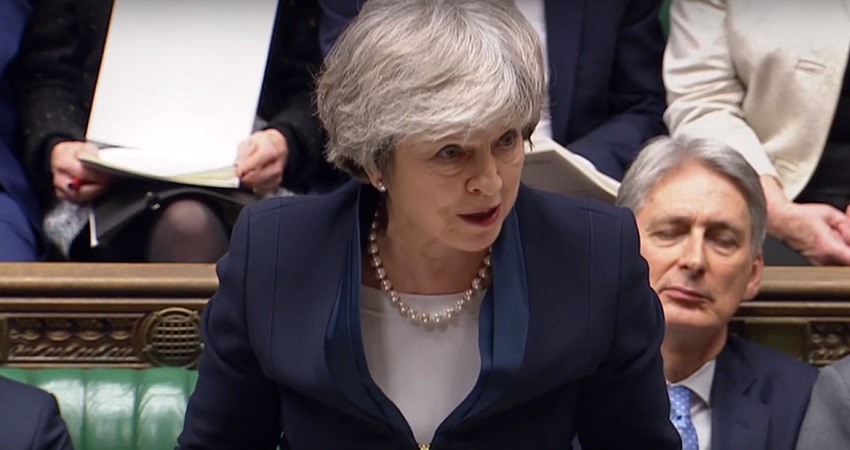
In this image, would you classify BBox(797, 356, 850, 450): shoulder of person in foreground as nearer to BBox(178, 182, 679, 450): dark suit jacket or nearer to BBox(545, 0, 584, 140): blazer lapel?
BBox(178, 182, 679, 450): dark suit jacket

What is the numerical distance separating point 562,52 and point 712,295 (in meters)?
0.62

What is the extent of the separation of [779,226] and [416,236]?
92 centimetres

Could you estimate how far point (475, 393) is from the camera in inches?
49.1

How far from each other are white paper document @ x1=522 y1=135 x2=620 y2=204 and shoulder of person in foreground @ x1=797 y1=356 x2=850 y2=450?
436 millimetres

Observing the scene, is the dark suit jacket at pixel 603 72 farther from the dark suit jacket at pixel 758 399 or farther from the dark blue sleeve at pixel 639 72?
the dark suit jacket at pixel 758 399

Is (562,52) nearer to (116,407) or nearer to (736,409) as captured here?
(736,409)

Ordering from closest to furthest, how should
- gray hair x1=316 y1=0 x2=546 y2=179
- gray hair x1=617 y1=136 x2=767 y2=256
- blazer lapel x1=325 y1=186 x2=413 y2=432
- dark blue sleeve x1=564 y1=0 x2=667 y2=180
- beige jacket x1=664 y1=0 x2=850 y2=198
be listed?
gray hair x1=316 y1=0 x2=546 y2=179 < blazer lapel x1=325 y1=186 x2=413 y2=432 < gray hair x1=617 y1=136 x2=767 y2=256 < beige jacket x1=664 y1=0 x2=850 y2=198 < dark blue sleeve x1=564 y1=0 x2=667 y2=180

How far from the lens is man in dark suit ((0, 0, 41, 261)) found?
6.62 ft

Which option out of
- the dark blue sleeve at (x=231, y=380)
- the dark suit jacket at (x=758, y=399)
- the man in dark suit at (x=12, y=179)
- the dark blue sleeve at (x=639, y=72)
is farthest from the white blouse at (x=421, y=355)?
the dark blue sleeve at (x=639, y=72)

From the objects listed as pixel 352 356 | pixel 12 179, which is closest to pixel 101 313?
pixel 12 179

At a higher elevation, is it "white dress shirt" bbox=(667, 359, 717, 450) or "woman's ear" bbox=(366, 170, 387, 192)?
"woman's ear" bbox=(366, 170, 387, 192)

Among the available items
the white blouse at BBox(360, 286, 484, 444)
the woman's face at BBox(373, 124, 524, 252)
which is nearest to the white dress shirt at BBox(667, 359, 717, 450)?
the white blouse at BBox(360, 286, 484, 444)

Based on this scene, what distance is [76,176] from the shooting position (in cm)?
203

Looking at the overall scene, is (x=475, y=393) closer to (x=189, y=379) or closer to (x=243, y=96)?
(x=189, y=379)
